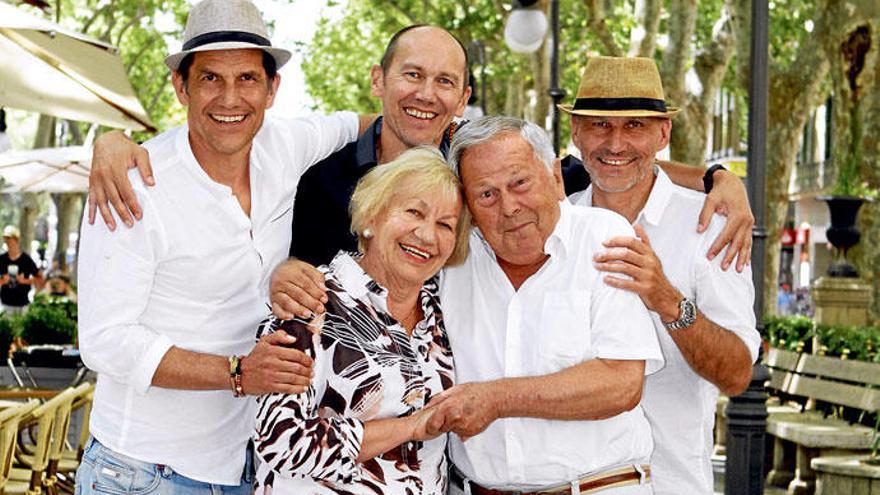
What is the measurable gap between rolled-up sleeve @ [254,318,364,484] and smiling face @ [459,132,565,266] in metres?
0.67

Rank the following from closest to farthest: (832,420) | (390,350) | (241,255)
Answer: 1. (390,350)
2. (241,255)
3. (832,420)

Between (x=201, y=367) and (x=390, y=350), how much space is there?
55cm

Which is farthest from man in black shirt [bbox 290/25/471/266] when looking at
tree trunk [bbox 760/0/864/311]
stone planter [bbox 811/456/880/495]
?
tree trunk [bbox 760/0/864/311]

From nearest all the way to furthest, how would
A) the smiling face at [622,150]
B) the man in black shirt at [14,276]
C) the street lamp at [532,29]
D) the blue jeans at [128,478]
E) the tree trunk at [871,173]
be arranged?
the blue jeans at [128,478] < the smiling face at [622,150] < the street lamp at [532,29] < the tree trunk at [871,173] < the man in black shirt at [14,276]

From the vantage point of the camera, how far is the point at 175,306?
4.00 metres

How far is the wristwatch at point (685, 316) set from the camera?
425cm

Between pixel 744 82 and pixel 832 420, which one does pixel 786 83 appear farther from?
pixel 832 420

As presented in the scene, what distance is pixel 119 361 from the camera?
387 cm

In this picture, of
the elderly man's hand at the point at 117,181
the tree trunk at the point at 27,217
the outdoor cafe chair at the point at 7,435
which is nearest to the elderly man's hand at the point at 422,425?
the elderly man's hand at the point at 117,181

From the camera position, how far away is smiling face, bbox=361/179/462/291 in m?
3.87

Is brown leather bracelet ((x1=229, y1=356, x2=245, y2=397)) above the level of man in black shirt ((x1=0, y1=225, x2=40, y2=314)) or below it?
above

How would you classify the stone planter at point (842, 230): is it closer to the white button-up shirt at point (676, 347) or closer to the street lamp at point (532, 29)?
the street lamp at point (532, 29)

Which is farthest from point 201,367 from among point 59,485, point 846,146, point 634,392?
point 846,146

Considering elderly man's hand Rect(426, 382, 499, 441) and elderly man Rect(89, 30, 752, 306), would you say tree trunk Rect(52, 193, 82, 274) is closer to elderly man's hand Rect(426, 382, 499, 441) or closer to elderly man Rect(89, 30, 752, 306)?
elderly man Rect(89, 30, 752, 306)
